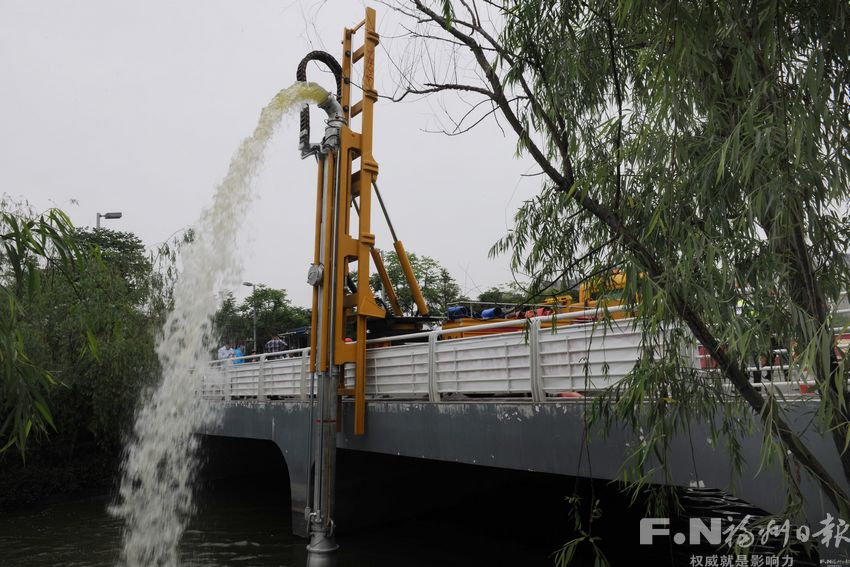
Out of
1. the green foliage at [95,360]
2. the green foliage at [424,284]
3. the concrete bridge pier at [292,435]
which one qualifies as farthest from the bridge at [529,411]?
the green foliage at [424,284]

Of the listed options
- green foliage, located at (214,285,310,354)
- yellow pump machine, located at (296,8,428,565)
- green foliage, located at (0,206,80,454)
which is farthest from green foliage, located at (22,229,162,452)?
green foliage, located at (214,285,310,354)

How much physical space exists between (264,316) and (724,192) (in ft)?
157

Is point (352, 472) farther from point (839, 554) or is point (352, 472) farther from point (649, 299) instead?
point (649, 299)

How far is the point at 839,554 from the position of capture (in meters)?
3.90

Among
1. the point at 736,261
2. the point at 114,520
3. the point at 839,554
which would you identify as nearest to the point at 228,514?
the point at 114,520

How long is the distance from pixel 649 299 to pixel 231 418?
10.9 metres

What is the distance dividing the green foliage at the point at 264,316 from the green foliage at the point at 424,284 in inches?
546

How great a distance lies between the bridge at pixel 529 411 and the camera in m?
4.48

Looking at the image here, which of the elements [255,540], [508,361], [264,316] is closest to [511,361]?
[508,361]

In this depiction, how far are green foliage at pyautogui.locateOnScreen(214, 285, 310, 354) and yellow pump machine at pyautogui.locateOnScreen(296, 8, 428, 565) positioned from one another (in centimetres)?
3988

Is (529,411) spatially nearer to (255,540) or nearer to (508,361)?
(508,361)

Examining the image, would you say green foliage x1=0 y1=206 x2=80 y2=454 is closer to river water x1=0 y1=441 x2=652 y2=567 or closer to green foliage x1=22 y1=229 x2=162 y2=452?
river water x1=0 y1=441 x2=652 y2=567

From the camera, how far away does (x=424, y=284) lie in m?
36.7

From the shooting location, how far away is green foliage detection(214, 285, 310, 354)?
47.3 metres
